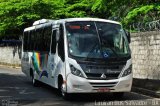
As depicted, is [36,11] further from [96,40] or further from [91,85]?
[91,85]

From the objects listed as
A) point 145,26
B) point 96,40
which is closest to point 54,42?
point 96,40

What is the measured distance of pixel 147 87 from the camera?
53.7ft

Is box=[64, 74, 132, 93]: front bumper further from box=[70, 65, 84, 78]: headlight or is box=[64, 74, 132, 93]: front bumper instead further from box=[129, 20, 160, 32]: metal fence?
box=[129, 20, 160, 32]: metal fence

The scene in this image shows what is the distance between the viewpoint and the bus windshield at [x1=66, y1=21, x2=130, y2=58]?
44.3 feet

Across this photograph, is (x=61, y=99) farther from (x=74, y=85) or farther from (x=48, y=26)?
(x=48, y=26)

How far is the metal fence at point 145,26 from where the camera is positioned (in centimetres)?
1888

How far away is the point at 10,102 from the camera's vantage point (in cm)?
1364

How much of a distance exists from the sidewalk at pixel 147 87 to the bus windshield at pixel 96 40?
2050 millimetres

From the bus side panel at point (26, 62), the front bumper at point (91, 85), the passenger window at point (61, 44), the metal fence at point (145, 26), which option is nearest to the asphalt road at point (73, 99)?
the front bumper at point (91, 85)

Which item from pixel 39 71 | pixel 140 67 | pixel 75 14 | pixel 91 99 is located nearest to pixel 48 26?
pixel 39 71

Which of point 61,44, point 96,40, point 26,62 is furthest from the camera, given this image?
point 26,62

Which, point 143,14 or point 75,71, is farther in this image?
point 143,14

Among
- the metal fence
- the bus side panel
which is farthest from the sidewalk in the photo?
the bus side panel

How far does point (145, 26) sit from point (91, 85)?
25.8 ft
